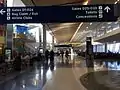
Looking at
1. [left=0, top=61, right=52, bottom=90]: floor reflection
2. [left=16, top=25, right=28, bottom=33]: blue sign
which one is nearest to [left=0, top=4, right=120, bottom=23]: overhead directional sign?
[left=0, top=61, right=52, bottom=90]: floor reflection

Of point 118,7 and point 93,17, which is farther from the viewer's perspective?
point 93,17

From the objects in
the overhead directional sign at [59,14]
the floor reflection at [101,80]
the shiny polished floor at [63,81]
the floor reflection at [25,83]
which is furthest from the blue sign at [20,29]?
the overhead directional sign at [59,14]

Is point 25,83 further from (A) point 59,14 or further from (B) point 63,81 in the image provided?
(A) point 59,14

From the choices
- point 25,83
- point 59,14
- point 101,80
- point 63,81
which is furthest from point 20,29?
point 25,83

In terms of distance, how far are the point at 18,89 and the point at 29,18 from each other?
535 cm

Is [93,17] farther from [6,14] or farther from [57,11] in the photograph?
[6,14]

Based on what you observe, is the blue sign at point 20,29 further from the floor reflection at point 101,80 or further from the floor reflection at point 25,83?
the floor reflection at point 25,83

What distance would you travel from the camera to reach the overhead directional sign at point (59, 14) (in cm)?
1591

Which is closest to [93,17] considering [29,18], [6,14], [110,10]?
[110,10]

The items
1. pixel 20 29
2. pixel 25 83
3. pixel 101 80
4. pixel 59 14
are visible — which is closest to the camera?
pixel 25 83

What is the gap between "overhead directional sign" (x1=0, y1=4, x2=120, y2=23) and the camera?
1591 centimetres

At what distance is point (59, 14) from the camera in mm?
16281

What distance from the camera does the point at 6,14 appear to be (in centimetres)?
1691

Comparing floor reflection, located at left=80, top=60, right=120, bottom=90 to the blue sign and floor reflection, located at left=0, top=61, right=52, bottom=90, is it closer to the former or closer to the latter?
floor reflection, located at left=0, top=61, right=52, bottom=90
